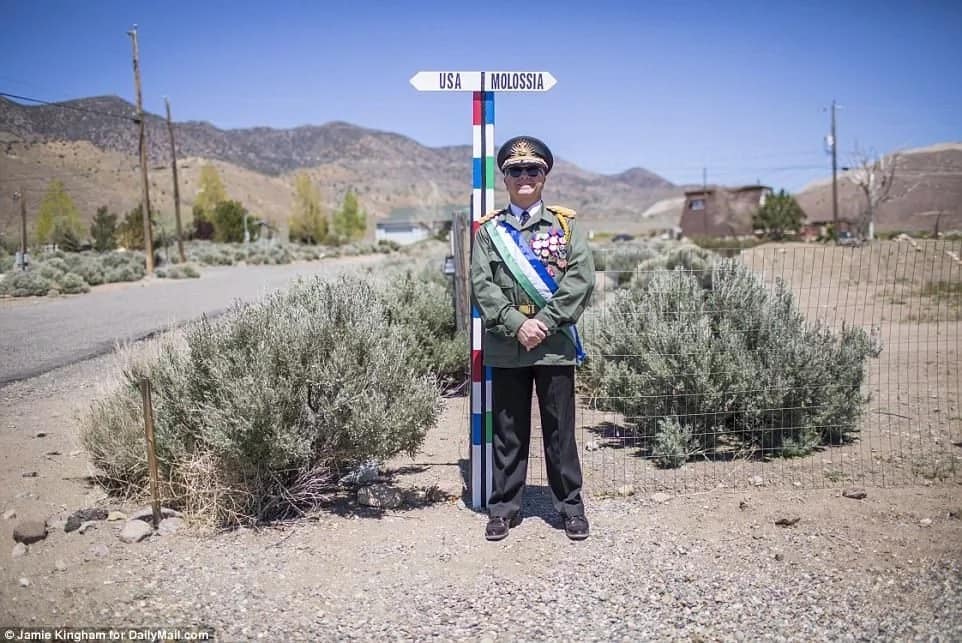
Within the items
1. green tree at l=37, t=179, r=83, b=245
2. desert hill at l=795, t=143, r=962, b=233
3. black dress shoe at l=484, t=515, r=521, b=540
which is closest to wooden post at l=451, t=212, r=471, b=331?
black dress shoe at l=484, t=515, r=521, b=540

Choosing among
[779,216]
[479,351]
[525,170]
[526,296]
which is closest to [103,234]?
[479,351]

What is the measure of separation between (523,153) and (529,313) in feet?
3.09

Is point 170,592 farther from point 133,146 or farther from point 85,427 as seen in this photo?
point 133,146

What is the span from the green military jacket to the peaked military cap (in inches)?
11.4

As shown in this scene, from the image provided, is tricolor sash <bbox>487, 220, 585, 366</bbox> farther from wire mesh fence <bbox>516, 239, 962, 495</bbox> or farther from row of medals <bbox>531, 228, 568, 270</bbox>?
wire mesh fence <bbox>516, 239, 962, 495</bbox>

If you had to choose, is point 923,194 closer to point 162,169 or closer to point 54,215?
point 54,215

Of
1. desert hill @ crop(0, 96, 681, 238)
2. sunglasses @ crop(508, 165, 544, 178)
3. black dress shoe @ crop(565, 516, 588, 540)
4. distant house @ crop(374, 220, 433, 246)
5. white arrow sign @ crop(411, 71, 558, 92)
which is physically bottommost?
black dress shoe @ crop(565, 516, 588, 540)

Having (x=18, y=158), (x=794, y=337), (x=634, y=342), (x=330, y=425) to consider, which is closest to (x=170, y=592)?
(x=330, y=425)

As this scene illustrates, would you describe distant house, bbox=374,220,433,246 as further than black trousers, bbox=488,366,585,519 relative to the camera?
Yes

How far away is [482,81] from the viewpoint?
483 cm

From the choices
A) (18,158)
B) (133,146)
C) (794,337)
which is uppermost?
(133,146)

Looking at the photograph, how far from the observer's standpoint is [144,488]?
17.2 feet

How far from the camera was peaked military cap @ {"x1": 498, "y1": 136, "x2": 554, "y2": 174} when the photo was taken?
15.3 ft

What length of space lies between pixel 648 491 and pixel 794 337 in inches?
84.0
